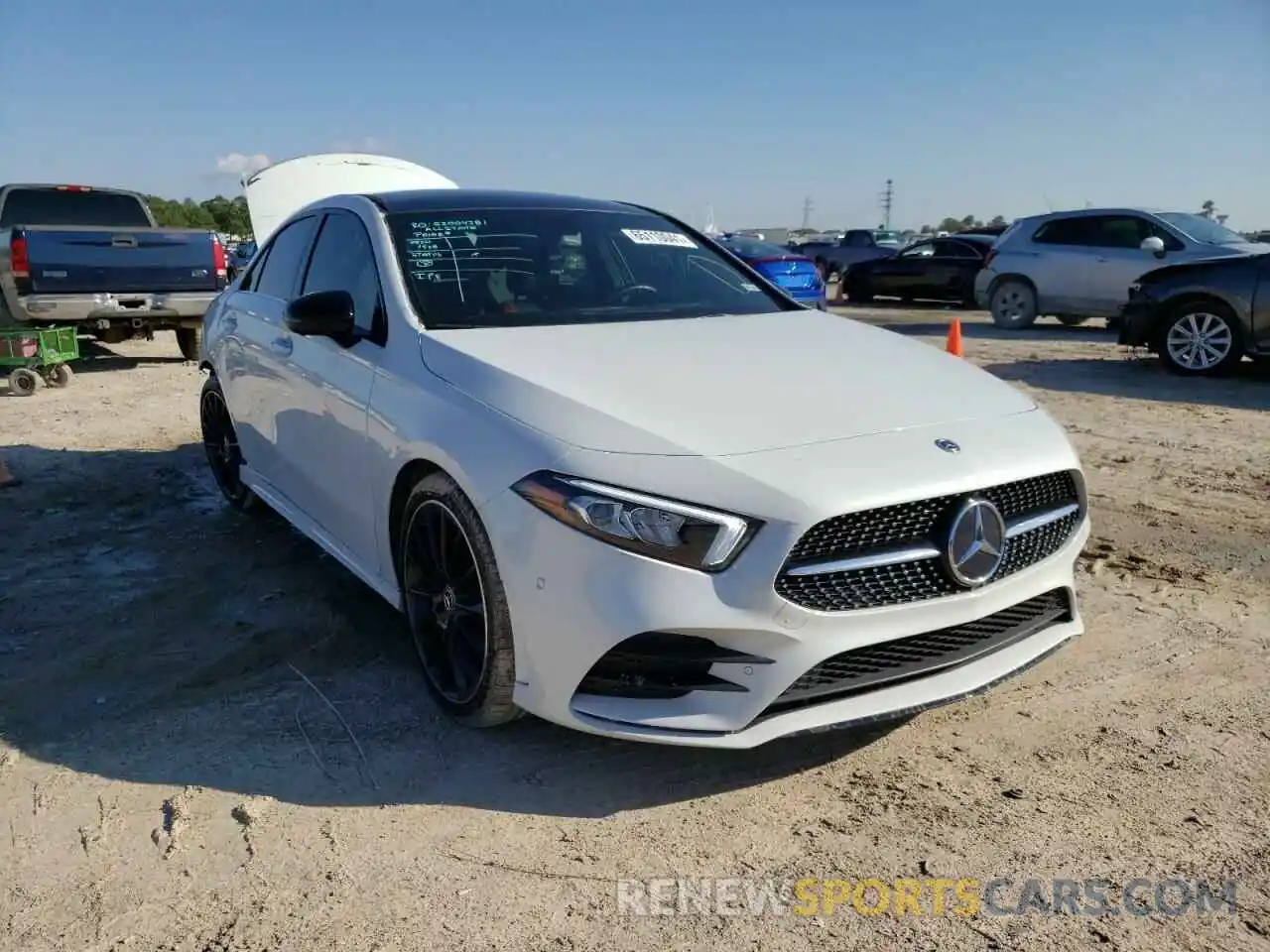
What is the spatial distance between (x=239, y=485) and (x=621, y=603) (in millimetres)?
3697

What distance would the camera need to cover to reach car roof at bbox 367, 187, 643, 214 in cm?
418

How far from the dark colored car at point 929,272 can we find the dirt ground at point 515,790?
15.4m

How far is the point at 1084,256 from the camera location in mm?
13461

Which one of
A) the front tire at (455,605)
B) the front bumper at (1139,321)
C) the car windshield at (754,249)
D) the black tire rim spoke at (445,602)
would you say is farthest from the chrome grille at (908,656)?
the car windshield at (754,249)

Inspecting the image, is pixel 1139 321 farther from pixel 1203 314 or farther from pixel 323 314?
pixel 323 314

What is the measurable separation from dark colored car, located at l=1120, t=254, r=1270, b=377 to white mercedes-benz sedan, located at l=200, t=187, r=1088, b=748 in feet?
22.3

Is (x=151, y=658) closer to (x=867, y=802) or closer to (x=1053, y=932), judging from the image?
(x=867, y=802)

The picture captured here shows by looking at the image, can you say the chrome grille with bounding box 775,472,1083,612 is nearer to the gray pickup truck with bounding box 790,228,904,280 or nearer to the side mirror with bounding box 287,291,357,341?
the side mirror with bounding box 287,291,357,341

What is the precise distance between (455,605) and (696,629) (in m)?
0.90

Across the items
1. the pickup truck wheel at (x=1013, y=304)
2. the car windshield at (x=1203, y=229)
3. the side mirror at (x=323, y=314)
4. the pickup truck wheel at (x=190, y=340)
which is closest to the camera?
the side mirror at (x=323, y=314)

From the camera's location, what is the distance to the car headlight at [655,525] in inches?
99.9

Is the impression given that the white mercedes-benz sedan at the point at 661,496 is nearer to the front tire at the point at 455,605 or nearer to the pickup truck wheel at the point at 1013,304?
the front tire at the point at 455,605

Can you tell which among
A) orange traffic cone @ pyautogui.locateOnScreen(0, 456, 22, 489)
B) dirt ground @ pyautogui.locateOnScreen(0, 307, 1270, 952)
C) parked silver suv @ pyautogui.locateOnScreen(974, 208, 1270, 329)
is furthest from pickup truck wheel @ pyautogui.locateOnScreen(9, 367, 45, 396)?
parked silver suv @ pyautogui.locateOnScreen(974, 208, 1270, 329)

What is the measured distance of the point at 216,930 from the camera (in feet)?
7.70
